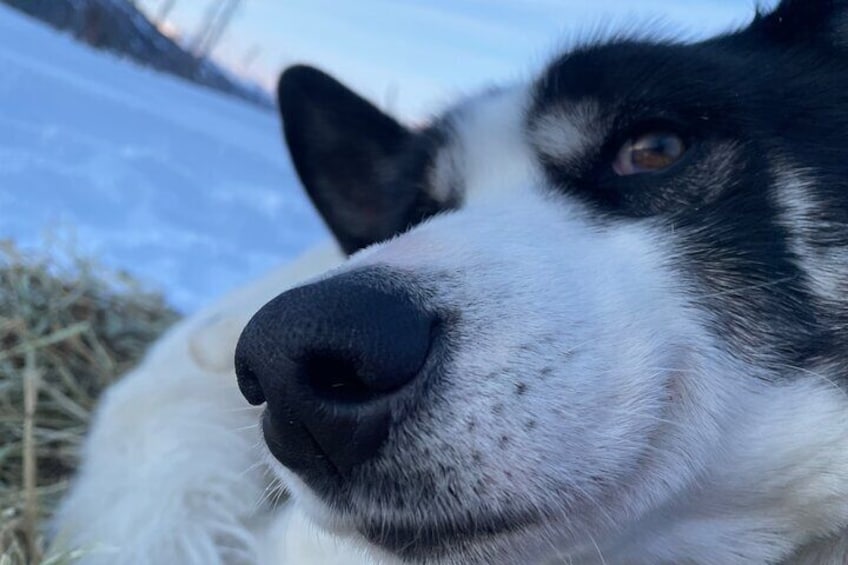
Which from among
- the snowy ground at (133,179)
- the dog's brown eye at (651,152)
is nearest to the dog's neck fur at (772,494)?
the dog's brown eye at (651,152)

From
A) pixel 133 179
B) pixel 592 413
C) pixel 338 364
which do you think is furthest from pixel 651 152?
pixel 133 179

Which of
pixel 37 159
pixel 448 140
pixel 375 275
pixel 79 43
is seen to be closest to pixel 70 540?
pixel 448 140

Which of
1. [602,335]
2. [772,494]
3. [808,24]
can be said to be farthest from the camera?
[808,24]

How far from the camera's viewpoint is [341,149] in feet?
5.82

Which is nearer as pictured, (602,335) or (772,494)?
(602,335)

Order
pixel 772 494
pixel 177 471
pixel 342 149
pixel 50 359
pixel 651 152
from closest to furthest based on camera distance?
pixel 772 494 < pixel 651 152 < pixel 177 471 < pixel 342 149 < pixel 50 359

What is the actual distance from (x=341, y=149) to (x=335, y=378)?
109 cm

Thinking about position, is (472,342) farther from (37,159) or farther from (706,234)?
(37,159)

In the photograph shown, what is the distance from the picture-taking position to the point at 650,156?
3.56 ft

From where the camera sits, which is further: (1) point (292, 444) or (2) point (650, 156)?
(2) point (650, 156)

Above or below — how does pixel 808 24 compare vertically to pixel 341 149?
above

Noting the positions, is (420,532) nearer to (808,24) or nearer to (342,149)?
(808,24)

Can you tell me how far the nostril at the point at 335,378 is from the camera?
727mm

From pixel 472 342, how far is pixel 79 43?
4143 millimetres
